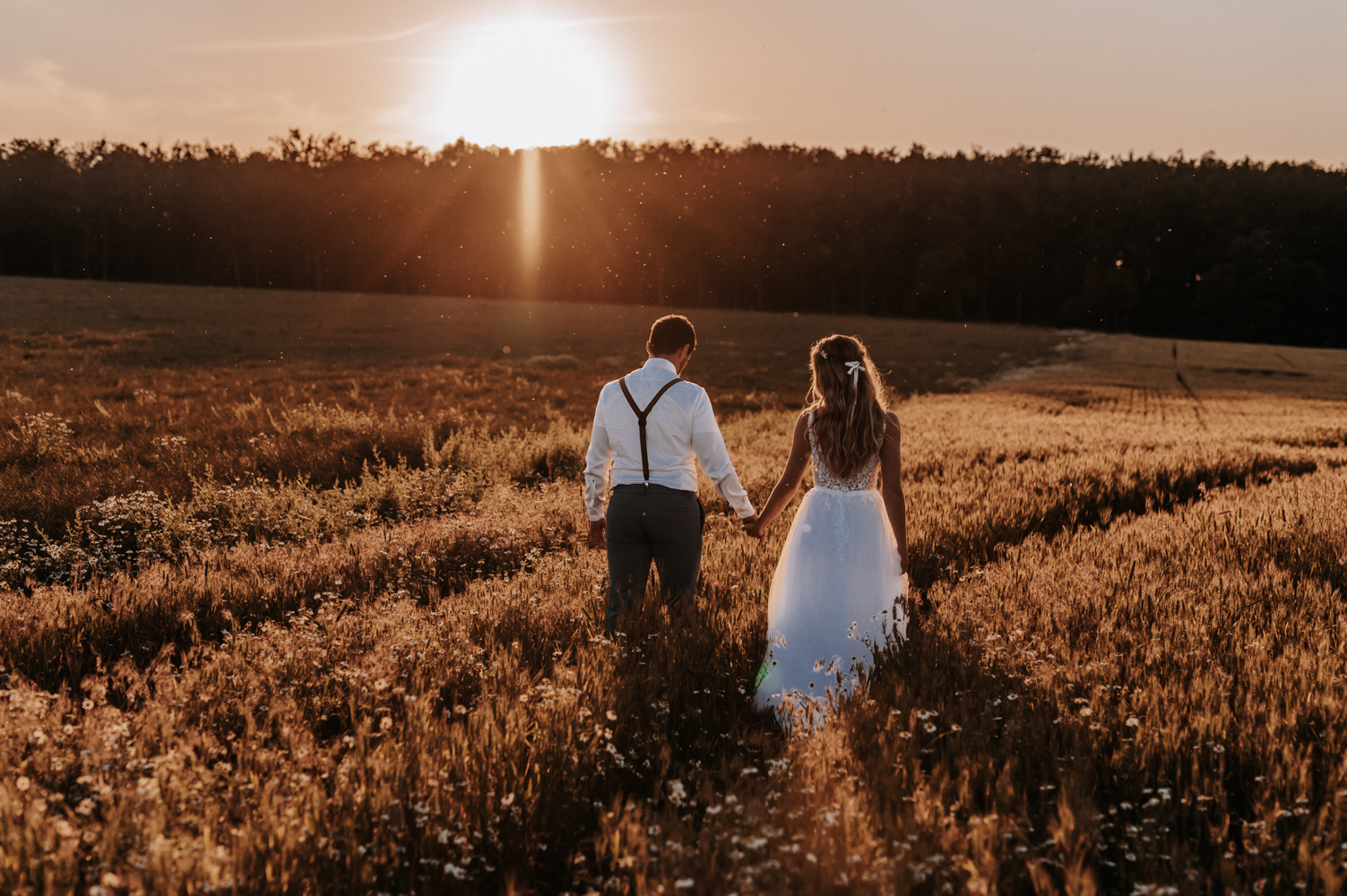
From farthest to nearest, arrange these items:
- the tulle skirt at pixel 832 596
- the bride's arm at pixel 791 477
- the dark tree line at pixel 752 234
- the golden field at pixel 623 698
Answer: the dark tree line at pixel 752 234 < the bride's arm at pixel 791 477 < the tulle skirt at pixel 832 596 < the golden field at pixel 623 698

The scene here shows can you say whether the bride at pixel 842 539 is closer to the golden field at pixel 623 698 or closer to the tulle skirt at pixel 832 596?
the tulle skirt at pixel 832 596

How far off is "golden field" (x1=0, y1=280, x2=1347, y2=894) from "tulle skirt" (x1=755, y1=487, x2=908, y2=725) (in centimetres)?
21

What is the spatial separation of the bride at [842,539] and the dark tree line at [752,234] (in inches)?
3783

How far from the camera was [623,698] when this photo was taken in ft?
12.5

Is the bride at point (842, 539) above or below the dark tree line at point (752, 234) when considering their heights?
below

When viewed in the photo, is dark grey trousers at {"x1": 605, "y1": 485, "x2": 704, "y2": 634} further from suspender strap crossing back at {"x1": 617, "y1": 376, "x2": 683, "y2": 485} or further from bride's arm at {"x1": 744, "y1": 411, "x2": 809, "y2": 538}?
bride's arm at {"x1": 744, "y1": 411, "x2": 809, "y2": 538}

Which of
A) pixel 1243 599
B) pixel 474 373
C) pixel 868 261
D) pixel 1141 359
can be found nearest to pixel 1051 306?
pixel 868 261

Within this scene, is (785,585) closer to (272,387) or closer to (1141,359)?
(272,387)

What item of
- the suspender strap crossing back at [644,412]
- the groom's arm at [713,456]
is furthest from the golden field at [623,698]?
the suspender strap crossing back at [644,412]

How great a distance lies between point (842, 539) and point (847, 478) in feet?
1.25

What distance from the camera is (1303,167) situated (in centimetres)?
13800

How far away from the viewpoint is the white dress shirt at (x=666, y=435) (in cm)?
500

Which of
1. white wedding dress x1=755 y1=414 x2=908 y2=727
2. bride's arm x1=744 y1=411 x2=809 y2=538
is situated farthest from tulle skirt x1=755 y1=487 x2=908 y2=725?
bride's arm x1=744 y1=411 x2=809 y2=538

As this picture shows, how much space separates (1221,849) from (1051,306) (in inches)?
4700
